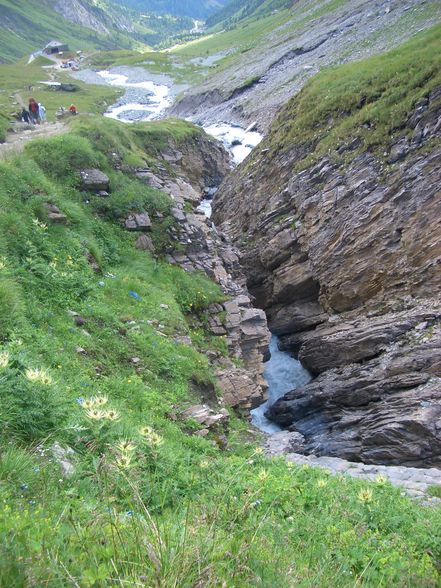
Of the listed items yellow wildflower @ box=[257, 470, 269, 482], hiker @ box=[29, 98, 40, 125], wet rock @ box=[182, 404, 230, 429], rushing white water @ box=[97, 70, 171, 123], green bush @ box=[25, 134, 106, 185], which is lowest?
wet rock @ box=[182, 404, 230, 429]

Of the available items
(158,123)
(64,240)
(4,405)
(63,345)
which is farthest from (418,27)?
(4,405)

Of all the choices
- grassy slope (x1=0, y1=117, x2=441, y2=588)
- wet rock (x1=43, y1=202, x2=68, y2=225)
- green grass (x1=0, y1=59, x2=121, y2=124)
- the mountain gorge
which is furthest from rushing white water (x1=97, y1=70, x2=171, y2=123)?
grassy slope (x1=0, y1=117, x2=441, y2=588)

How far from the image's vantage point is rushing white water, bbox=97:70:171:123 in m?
74.2

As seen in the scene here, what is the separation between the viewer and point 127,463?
12.0 ft

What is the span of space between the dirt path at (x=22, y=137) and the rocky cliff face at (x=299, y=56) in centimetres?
2842

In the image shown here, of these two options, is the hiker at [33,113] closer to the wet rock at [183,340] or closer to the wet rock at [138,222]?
the wet rock at [138,222]

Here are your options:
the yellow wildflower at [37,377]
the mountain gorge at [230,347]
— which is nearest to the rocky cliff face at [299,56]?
the mountain gorge at [230,347]

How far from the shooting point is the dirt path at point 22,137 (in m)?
19.0

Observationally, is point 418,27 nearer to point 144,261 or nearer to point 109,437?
point 144,261

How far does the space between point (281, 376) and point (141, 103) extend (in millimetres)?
78300

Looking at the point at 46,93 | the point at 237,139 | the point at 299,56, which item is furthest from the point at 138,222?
the point at 46,93

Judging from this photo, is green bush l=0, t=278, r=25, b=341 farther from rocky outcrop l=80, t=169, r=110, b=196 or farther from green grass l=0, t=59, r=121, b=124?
green grass l=0, t=59, r=121, b=124

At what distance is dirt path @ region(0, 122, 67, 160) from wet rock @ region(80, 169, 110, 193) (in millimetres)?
2912

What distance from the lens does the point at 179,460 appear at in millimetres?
6957
